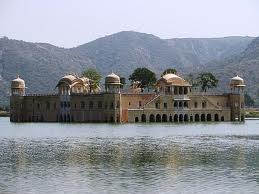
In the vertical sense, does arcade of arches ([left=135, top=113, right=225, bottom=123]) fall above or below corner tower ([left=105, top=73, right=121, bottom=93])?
below

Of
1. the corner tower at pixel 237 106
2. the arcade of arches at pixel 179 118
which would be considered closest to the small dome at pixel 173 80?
the arcade of arches at pixel 179 118

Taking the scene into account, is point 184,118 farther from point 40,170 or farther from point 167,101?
point 40,170

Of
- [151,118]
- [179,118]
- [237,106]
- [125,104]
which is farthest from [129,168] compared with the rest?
[237,106]

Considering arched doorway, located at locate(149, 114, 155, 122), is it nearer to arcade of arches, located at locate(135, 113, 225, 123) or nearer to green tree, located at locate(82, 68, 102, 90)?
arcade of arches, located at locate(135, 113, 225, 123)

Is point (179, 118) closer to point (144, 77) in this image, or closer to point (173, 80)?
point (173, 80)

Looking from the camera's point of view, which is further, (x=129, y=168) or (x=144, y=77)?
(x=144, y=77)

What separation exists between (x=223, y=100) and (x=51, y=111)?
2398 centimetres

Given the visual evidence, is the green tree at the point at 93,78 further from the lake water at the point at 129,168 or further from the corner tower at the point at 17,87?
the lake water at the point at 129,168

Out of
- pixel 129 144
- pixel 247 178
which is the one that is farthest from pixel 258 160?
pixel 129 144

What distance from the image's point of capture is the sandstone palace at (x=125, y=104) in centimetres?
9103

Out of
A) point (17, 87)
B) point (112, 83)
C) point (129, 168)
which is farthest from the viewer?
point (17, 87)

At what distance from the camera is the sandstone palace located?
91031 mm

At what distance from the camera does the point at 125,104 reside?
3602 inches

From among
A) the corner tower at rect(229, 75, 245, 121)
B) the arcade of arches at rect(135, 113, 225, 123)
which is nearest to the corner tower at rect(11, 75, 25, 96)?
the arcade of arches at rect(135, 113, 225, 123)
